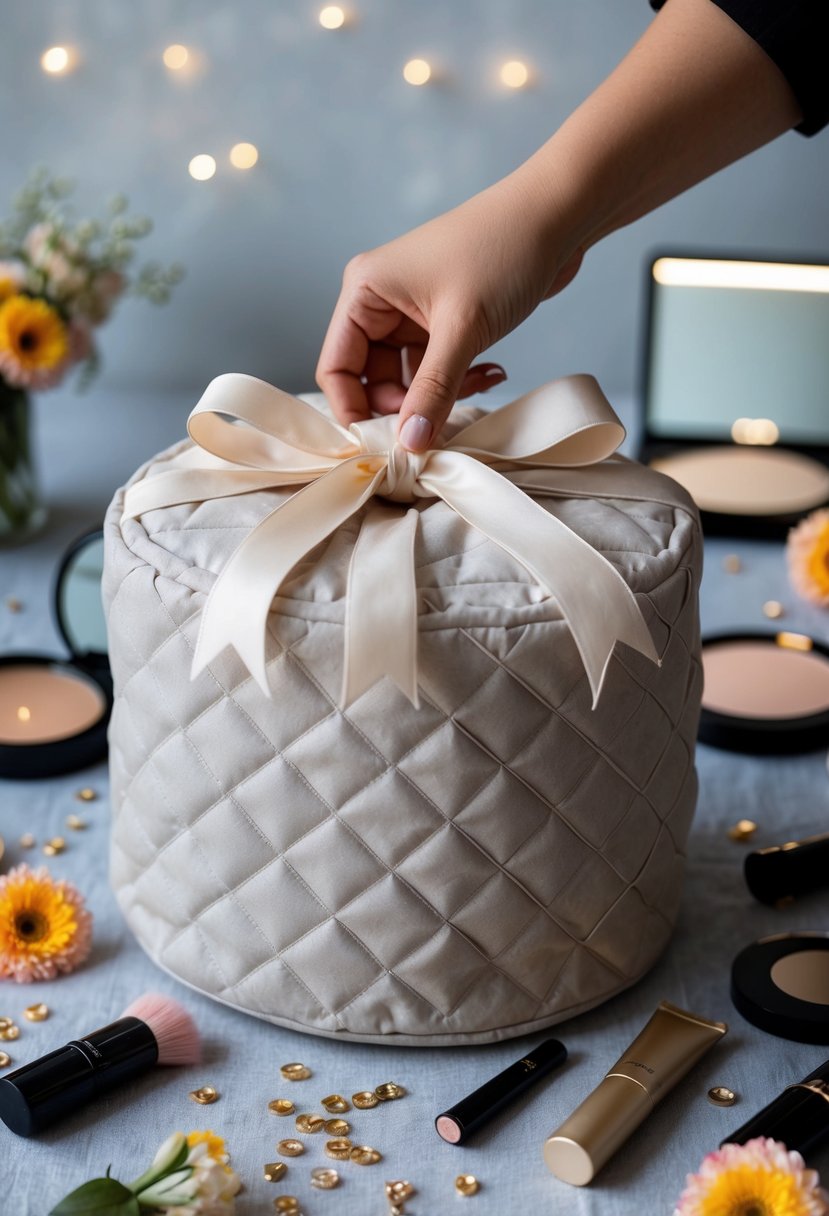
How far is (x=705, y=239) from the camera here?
4.43 ft

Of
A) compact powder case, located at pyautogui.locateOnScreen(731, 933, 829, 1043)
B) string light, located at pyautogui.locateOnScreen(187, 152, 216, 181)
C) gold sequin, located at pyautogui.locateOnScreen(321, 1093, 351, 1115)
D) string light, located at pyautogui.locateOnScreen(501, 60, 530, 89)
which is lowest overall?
gold sequin, located at pyautogui.locateOnScreen(321, 1093, 351, 1115)

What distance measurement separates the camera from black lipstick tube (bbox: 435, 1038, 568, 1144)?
1.96 ft

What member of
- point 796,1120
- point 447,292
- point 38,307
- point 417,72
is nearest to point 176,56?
point 417,72

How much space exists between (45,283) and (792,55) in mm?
625

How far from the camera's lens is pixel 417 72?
4.17ft

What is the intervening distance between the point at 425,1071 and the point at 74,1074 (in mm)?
161

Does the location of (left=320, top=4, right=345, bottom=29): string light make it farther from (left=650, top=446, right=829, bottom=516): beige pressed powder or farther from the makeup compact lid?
the makeup compact lid

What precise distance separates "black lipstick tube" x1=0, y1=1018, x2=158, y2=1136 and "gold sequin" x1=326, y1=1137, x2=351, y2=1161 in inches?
3.8

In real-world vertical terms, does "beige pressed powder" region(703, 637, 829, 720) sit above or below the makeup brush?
above

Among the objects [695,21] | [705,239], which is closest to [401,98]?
[705,239]

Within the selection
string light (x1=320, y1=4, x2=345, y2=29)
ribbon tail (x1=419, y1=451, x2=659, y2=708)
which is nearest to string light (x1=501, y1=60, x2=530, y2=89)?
string light (x1=320, y1=4, x2=345, y2=29)

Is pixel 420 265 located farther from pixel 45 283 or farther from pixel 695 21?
pixel 45 283

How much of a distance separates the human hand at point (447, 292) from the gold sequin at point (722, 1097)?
0.33m

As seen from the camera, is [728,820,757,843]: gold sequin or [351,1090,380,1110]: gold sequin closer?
[351,1090,380,1110]: gold sequin
